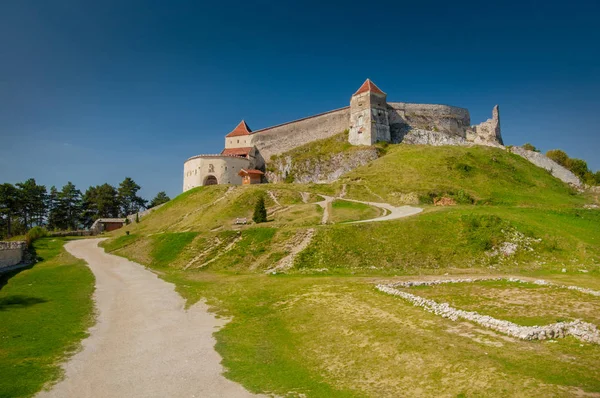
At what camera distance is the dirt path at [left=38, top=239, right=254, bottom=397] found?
9.63m

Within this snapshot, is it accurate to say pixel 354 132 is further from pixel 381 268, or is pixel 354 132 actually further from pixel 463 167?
pixel 381 268

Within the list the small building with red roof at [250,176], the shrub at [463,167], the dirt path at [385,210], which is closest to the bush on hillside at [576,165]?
the shrub at [463,167]

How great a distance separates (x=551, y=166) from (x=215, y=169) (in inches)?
2399

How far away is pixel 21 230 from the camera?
8612 centimetres

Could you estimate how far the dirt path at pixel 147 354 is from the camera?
963cm

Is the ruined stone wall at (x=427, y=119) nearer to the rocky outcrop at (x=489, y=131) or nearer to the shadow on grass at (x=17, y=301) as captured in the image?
the rocky outcrop at (x=489, y=131)

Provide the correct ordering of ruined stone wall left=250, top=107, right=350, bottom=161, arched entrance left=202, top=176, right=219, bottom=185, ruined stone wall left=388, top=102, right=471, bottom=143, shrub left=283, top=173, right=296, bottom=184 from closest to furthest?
shrub left=283, top=173, right=296, bottom=184 → arched entrance left=202, top=176, right=219, bottom=185 → ruined stone wall left=388, top=102, right=471, bottom=143 → ruined stone wall left=250, top=107, right=350, bottom=161

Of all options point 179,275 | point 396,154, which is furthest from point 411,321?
point 396,154

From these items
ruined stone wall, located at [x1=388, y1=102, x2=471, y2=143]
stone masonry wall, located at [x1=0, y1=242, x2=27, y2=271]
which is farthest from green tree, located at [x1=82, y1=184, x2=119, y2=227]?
ruined stone wall, located at [x1=388, y1=102, x2=471, y2=143]

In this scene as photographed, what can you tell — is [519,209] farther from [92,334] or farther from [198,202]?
[198,202]

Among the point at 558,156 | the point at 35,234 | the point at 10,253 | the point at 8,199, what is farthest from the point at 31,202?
the point at 558,156

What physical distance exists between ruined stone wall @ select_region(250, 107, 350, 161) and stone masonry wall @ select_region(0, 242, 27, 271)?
5343 cm

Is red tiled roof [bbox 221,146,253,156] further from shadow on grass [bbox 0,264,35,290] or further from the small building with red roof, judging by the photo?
shadow on grass [bbox 0,264,35,290]

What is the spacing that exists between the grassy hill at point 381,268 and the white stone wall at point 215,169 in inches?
388
